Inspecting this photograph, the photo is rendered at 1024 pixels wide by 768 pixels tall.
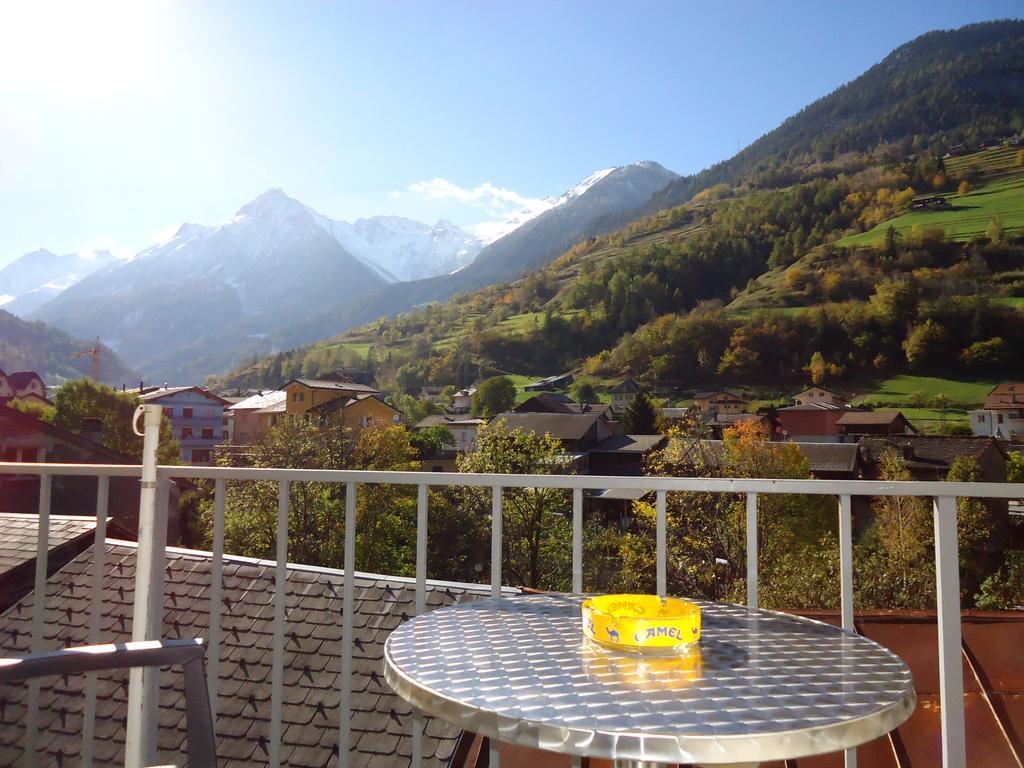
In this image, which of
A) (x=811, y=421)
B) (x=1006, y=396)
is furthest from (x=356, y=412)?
(x=1006, y=396)

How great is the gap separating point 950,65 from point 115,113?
24613 mm

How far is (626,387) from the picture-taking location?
53.4ft

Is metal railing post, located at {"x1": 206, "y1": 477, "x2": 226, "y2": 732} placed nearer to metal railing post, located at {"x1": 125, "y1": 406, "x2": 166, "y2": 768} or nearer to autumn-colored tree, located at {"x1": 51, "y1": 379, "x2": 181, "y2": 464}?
metal railing post, located at {"x1": 125, "y1": 406, "x2": 166, "y2": 768}

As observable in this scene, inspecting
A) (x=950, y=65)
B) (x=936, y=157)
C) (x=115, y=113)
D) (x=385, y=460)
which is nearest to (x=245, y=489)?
(x=385, y=460)

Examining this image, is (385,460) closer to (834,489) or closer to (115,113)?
(115,113)

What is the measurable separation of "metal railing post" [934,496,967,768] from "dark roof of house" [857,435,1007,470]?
43.2ft

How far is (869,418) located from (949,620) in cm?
1431

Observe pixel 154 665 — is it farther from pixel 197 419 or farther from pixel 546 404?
pixel 197 419

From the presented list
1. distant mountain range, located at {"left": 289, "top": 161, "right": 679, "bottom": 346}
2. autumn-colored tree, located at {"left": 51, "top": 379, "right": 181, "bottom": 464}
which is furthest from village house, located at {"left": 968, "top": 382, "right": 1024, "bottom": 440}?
autumn-colored tree, located at {"left": 51, "top": 379, "right": 181, "bottom": 464}

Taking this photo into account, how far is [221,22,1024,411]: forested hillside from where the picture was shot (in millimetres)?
14875

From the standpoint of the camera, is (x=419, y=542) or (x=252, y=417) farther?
(x=252, y=417)

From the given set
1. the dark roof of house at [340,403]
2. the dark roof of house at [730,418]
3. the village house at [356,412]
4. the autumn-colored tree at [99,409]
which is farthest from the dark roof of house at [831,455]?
the autumn-colored tree at [99,409]

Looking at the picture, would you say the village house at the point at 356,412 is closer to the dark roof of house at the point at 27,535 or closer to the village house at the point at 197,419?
the village house at the point at 197,419

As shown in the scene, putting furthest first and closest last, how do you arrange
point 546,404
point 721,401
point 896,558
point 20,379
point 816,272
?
point 20,379
point 546,404
point 816,272
point 721,401
point 896,558
